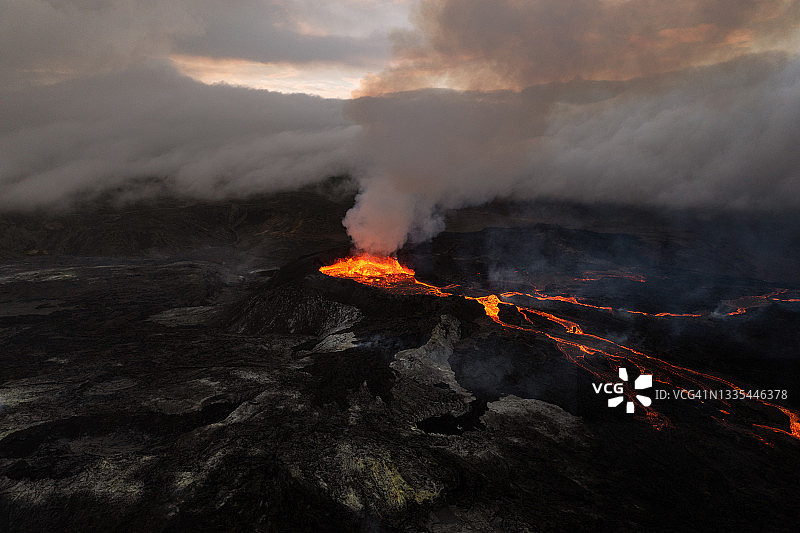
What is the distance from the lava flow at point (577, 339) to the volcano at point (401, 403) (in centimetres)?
25

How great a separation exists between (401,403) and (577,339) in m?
20.0

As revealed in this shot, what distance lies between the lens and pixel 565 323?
4228cm

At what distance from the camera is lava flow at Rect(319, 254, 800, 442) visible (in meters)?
27.6

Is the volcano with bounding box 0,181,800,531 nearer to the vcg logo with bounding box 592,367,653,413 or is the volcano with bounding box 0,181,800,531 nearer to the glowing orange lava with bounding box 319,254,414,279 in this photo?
the vcg logo with bounding box 592,367,653,413

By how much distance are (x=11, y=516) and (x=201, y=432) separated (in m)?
7.94

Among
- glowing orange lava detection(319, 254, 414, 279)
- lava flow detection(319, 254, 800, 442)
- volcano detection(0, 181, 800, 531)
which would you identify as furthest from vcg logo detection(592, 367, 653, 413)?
glowing orange lava detection(319, 254, 414, 279)

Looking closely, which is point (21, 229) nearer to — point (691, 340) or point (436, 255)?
point (436, 255)

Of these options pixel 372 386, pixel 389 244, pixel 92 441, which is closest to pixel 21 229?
pixel 389 244

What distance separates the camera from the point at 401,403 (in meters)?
26.5

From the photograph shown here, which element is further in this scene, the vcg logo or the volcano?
the vcg logo

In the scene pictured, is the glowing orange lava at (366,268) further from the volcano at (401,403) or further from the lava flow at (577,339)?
the volcano at (401,403)

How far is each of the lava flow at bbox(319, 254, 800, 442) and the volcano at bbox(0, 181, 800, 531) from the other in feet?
0.81

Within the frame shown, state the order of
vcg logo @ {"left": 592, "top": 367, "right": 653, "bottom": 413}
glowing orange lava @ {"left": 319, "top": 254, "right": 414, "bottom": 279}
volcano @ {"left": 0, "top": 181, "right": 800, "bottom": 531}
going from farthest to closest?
glowing orange lava @ {"left": 319, "top": 254, "right": 414, "bottom": 279} → vcg logo @ {"left": 592, "top": 367, "right": 653, "bottom": 413} → volcano @ {"left": 0, "top": 181, "right": 800, "bottom": 531}

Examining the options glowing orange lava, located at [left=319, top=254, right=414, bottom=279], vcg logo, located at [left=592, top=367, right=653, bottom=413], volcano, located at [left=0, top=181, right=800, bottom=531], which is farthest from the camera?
glowing orange lava, located at [left=319, top=254, right=414, bottom=279]
